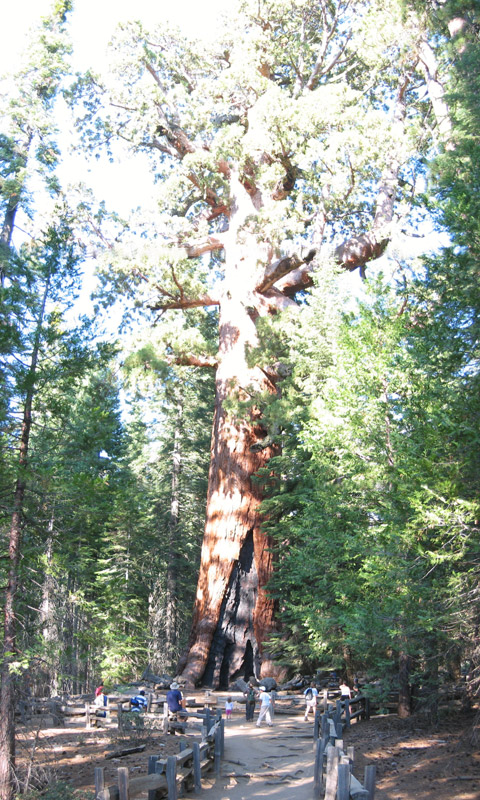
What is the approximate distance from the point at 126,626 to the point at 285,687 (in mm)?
8986

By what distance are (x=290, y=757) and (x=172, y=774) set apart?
394 centimetres

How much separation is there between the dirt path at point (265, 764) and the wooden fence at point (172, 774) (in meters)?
0.27

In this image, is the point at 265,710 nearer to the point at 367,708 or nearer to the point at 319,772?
the point at 367,708

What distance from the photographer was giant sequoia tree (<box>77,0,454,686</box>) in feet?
58.6

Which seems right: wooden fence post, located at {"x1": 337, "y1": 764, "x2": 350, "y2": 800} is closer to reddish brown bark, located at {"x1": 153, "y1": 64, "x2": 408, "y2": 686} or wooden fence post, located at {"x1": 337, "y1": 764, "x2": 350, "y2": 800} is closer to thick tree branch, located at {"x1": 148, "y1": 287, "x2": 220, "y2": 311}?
reddish brown bark, located at {"x1": 153, "y1": 64, "x2": 408, "y2": 686}

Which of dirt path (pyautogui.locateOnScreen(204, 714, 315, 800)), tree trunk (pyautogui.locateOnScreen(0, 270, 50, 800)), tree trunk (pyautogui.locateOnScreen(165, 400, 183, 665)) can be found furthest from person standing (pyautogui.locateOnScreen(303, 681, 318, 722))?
tree trunk (pyautogui.locateOnScreen(165, 400, 183, 665))

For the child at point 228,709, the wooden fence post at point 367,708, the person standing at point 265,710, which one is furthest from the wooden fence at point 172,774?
the wooden fence post at point 367,708

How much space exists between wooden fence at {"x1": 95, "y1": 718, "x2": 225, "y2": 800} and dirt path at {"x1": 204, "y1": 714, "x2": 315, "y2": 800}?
27cm

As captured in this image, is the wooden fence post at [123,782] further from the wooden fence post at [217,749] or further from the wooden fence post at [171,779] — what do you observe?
the wooden fence post at [217,749]

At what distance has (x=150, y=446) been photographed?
41.1 metres

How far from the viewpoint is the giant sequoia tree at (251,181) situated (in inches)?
704

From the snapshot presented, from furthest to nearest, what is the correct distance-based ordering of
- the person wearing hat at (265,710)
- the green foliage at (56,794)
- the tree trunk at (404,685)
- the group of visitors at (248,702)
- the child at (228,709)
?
the child at (228,709) < the person wearing hat at (265,710) < the group of visitors at (248,702) < the tree trunk at (404,685) < the green foliage at (56,794)

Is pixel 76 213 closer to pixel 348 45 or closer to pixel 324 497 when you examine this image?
pixel 348 45

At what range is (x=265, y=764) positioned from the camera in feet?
35.0
